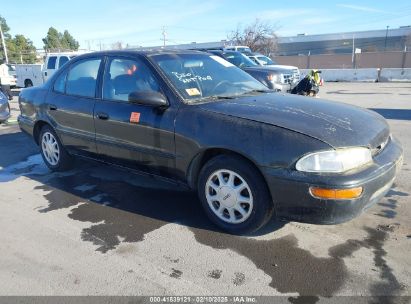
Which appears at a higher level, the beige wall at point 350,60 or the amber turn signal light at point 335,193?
the beige wall at point 350,60

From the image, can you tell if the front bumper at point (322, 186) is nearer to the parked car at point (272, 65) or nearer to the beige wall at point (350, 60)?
the parked car at point (272, 65)

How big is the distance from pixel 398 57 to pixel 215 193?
145 feet

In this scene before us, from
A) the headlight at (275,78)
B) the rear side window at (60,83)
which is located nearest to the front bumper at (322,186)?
the rear side window at (60,83)

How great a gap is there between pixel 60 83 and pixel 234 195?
3.11m

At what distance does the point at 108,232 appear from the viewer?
3611 mm

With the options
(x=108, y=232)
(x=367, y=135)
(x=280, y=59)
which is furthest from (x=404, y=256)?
(x=280, y=59)

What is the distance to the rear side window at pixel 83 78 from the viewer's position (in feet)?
15.0

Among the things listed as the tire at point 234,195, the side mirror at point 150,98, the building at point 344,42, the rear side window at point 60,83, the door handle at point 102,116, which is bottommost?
the tire at point 234,195

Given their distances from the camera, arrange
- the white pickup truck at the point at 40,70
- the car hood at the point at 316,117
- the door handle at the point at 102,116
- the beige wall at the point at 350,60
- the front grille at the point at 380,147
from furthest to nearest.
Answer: the beige wall at the point at 350,60, the white pickup truck at the point at 40,70, the door handle at the point at 102,116, the front grille at the point at 380,147, the car hood at the point at 316,117

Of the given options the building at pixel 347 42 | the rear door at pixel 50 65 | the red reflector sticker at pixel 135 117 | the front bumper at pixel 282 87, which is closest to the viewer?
the red reflector sticker at pixel 135 117

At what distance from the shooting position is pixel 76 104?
4730mm

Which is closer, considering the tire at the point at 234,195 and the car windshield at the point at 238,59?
the tire at the point at 234,195

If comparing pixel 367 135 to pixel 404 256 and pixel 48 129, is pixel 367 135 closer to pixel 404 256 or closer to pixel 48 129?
pixel 404 256

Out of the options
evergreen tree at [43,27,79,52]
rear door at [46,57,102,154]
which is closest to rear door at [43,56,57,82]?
rear door at [46,57,102,154]
